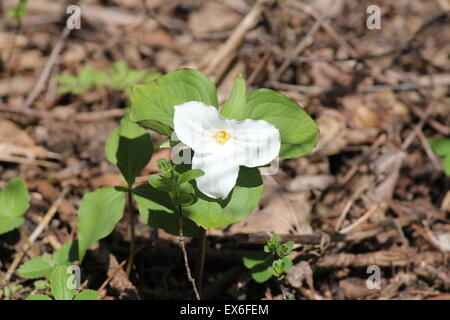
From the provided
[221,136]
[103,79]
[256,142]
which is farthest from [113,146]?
[103,79]

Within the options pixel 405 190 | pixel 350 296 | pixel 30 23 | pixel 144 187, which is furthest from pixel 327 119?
pixel 30 23

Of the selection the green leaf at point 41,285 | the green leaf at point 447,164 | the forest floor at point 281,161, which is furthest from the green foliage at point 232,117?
the green leaf at point 447,164

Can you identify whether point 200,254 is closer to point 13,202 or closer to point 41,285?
point 41,285

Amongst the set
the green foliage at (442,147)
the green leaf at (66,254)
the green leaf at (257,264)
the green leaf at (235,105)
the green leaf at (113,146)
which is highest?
the green foliage at (442,147)

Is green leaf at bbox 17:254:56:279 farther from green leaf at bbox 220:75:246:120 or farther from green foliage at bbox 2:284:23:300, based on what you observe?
green leaf at bbox 220:75:246:120

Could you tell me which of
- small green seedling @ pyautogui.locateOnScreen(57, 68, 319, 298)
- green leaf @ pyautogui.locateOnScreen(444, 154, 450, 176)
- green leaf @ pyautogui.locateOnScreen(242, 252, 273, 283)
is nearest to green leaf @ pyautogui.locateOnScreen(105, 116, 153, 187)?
small green seedling @ pyautogui.locateOnScreen(57, 68, 319, 298)

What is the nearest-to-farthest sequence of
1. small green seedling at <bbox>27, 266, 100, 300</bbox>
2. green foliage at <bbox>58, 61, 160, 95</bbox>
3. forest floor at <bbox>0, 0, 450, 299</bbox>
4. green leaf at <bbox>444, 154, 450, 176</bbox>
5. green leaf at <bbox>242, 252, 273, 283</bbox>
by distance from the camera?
small green seedling at <bbox>27, 266, 100, 300</bbox> → green leaf at <bbox>242, 252, 273, 283</bbox> → forest floor at <bbox>0, 0, 450, 299</bbox> → green leaf at <bbox>444, 154, 450, 176</bbox> → green foliage at <bbox>58, 61, 160, 95</bbox>

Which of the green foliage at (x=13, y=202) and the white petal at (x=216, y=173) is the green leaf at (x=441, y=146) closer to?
the white petal at (x=216, y=173)
